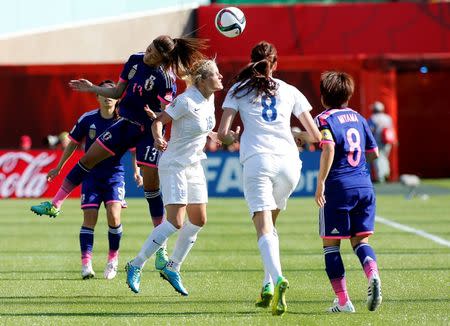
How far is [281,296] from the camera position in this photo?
8211 mm

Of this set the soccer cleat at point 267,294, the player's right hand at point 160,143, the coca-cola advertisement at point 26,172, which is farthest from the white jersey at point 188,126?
the coca-cola advertisement at point 26,172

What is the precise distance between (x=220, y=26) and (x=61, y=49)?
2598 centimetres

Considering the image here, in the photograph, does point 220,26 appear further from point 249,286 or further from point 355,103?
point 355,103

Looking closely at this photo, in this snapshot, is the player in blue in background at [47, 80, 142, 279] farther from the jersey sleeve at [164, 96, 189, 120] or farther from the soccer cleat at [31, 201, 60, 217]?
the jersey sleeve at [164, 96, 189, 120]

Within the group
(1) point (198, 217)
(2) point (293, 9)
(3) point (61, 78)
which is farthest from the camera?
(2) point (293, 9)

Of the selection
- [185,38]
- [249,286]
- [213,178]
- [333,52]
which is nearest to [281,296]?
[249,286]

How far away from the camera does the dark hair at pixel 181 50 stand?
10258 millimetres

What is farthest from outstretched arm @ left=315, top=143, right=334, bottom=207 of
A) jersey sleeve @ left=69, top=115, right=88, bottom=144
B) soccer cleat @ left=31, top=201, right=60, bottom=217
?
jersey sleeve @ left=69, top=115, right=88, bottom=144

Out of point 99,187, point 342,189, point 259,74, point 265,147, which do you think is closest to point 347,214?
point 342,189

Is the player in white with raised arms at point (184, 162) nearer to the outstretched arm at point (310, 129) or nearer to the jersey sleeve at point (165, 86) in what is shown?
the outstretched arm at point (310, 129)

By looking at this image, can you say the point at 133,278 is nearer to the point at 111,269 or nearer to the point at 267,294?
the point at 267,294

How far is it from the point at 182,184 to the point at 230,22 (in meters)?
2.09

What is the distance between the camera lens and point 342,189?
346 inches

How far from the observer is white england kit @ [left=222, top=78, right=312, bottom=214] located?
873cm
